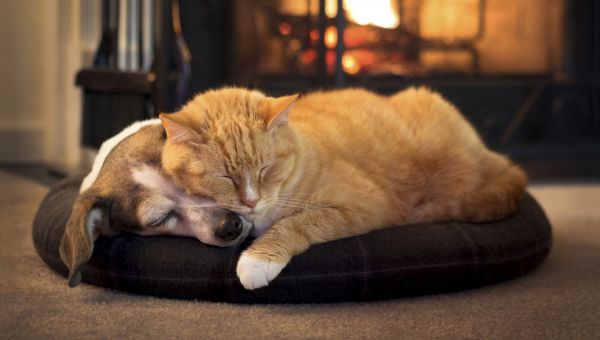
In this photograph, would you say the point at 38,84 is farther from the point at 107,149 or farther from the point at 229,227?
the point at 229,227

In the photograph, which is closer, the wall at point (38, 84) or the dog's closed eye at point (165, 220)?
the dog's closed eye at point (165, 220)

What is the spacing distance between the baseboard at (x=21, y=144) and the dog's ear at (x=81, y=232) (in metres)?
2.81

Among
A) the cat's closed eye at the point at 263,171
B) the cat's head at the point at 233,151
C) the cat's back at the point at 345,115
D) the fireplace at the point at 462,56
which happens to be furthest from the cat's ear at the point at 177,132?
the fireplace at the point at 462,56

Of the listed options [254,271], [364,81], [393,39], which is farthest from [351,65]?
[254,271]

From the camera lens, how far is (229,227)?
1.61 metres

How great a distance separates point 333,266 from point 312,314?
119 mm

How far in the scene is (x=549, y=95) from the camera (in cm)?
411

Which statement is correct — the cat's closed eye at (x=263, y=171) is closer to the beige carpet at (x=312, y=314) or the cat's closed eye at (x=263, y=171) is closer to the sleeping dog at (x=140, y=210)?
the sleeping dog at (x=140, y=210)

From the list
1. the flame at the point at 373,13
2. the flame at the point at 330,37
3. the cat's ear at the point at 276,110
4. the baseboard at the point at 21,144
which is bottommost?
the baseboard at the point at 21,144

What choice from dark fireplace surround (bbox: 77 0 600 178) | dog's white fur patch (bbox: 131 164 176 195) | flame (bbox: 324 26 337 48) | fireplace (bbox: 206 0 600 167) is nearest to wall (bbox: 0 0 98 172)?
dark fireplace surround (bbox: 77 0 600 178)

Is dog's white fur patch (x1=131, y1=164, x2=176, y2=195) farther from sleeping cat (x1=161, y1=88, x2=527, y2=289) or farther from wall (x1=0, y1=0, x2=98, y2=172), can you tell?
wall (x1=0, y1=0, x2=98, y2=172)

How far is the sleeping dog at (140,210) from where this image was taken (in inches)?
64.7

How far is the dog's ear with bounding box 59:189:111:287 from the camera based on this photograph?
5.45ft

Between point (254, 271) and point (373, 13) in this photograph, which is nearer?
point (254, 271)
